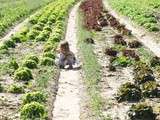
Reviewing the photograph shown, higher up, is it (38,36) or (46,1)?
(38,36)

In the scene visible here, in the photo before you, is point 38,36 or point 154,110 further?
point 38,36

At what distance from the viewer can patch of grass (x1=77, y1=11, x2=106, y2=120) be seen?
811 inches

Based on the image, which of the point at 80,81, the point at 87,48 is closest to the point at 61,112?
the point at 80,81

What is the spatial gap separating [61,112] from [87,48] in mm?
16370

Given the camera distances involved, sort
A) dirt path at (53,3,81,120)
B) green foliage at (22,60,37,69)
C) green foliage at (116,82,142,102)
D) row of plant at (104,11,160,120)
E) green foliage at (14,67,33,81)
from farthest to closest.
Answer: green foliage at (22,60,37,69) < green foliage at (14,67,33,81) < green foliage at (116,82,142,102) < dirt path at (53,3,81,120) < row of plant at (104,11,160,120)

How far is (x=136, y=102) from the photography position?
860 inches

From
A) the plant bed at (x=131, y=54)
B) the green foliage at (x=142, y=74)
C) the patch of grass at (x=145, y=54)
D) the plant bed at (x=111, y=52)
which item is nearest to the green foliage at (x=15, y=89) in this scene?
the green foliage at (x=142, y=74)

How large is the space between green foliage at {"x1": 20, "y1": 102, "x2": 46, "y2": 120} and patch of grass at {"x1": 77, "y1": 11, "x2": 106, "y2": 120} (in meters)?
1.90

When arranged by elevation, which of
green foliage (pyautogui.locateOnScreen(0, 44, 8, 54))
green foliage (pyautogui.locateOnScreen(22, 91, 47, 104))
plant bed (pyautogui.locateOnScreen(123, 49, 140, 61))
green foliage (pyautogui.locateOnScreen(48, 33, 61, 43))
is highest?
green foliage (pyautogui.locateOnScreen(22, 91, 47, 104))

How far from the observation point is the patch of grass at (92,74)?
67.6 ft

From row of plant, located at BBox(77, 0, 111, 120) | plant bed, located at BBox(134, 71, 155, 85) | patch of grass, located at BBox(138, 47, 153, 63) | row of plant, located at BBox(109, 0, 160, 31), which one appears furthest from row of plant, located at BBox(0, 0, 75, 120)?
row of plant, located at BBox(109, 0, 160, 31)

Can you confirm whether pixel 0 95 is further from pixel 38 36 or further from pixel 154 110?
pixel 38 36

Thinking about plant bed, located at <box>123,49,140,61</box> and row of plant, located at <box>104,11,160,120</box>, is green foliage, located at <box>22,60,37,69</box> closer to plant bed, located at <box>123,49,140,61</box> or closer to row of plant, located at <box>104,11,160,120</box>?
row of plant, located at <box>104,11,160,120</box>

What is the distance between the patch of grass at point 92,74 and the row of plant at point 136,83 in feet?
3.04
